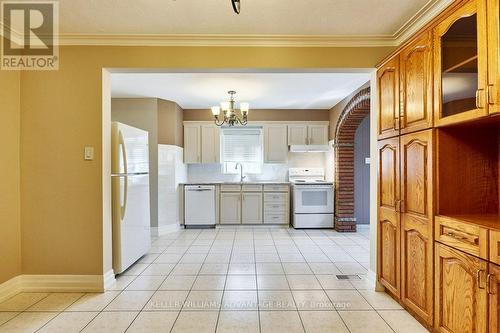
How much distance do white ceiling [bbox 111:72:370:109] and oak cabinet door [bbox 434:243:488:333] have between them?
7.73 ft

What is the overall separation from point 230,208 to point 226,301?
10.8 ft

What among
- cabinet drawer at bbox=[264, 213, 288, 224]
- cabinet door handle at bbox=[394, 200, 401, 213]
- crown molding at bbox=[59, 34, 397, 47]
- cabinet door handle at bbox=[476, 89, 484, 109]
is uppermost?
crown molding at bbox=[59, 34, 397, 47]

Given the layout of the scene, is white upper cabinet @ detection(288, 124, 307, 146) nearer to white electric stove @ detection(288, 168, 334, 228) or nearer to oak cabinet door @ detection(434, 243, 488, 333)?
white electric stove @ detection(288, 168, 334, 228)

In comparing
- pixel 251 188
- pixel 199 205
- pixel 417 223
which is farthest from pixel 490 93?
pixel 199 205

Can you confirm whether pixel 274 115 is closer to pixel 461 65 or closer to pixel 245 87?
pixel 245 87

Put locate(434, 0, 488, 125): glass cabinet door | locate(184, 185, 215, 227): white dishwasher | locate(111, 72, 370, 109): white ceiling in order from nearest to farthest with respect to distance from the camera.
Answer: locate(434, 0, 488, 125): glass cabinet door → locate(111, 72, 370, 109): white ceiling → locate(184, 185, 215, 227): white dishwasher

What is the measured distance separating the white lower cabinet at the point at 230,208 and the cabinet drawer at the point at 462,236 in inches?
165

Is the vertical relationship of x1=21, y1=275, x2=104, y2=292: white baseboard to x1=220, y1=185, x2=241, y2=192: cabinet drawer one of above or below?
below

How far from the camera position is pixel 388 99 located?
2.63 metres

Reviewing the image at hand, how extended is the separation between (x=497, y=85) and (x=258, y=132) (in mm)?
5094

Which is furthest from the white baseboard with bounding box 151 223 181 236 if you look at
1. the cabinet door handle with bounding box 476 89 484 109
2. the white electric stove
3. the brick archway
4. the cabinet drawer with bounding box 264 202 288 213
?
the cabinet door handle with bounding box 476 89 484 109

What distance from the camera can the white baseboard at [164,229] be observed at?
5.21m

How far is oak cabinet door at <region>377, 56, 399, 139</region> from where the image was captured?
2492 mm

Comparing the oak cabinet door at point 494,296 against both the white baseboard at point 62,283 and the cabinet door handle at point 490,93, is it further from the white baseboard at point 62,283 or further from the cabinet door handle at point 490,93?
the white baseboard at point 62,283
